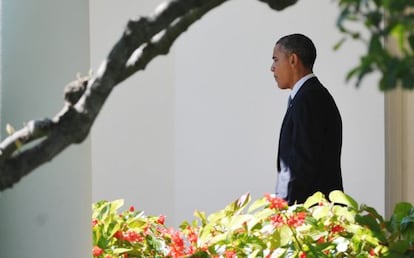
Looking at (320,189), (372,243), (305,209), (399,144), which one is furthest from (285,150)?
(399,144)

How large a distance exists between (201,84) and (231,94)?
0.24 metres

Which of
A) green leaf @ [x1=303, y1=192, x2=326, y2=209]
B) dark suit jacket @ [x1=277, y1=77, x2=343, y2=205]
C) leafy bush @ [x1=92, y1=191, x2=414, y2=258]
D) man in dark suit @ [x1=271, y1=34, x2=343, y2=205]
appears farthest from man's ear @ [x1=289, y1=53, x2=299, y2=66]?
green leaf @ [x1=303, y1=192, x2=326, y2=209]

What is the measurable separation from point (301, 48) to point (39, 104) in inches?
88.8

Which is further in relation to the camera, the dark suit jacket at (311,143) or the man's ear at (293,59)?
the man's ear at (293,59)

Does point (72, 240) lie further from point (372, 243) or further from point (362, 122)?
point (362, 122)

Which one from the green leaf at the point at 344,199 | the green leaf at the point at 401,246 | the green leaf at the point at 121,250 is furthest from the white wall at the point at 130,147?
the green leaf at the point at 401,246

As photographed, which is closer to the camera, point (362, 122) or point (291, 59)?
point (291, 59)

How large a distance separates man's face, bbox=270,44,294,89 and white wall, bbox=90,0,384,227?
1716mm

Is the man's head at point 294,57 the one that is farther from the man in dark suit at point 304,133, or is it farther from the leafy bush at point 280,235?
the leafy bush at point 280,235

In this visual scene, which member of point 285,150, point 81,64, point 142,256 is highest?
point 81,64

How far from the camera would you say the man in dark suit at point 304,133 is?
5.03 metres

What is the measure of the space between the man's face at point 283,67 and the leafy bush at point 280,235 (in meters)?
1.58

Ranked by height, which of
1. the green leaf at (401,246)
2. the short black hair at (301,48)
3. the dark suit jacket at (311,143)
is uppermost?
the short black hair at (301,48)

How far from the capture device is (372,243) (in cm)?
336
